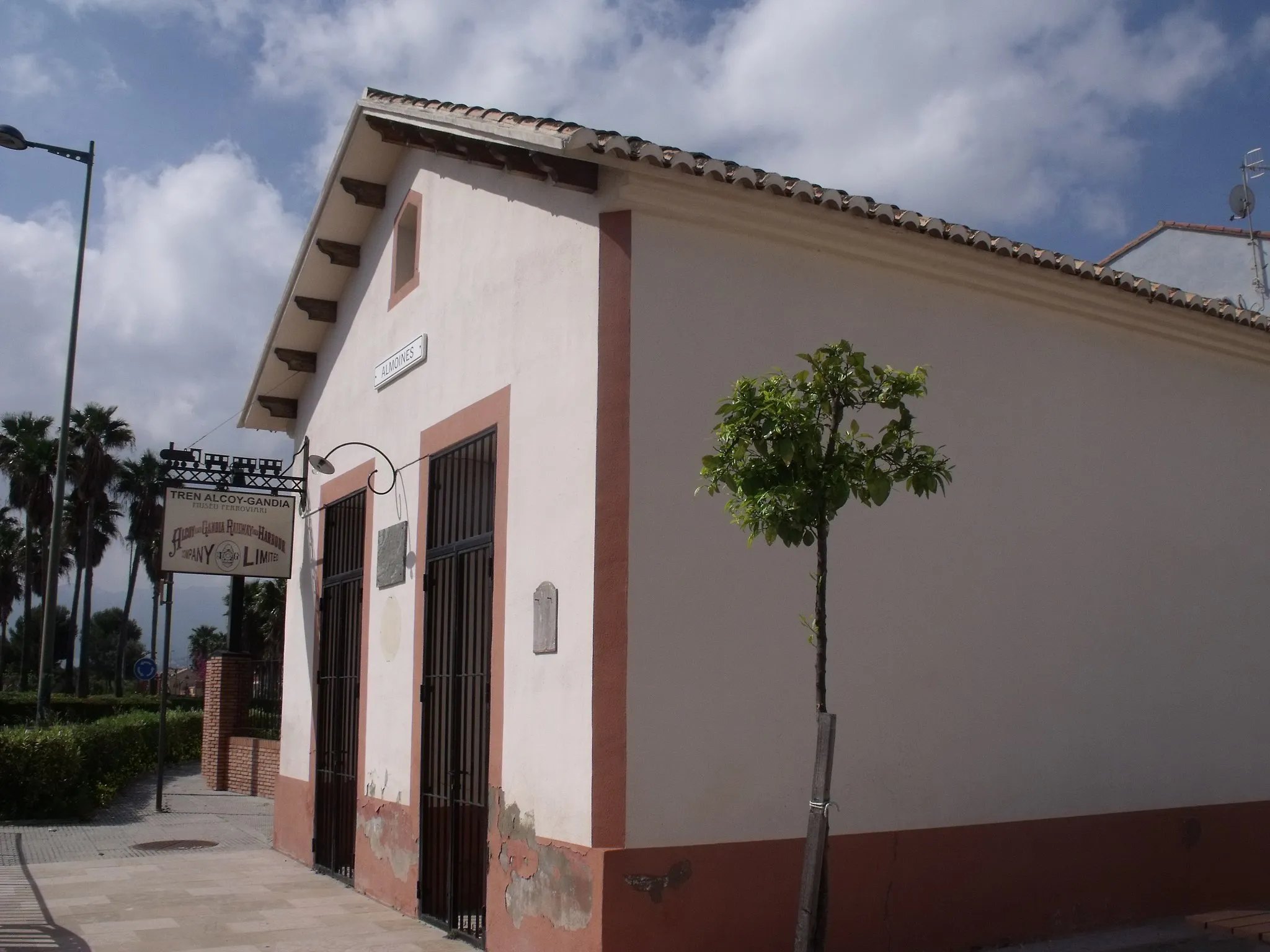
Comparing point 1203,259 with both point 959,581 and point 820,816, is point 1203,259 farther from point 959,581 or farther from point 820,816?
point 820,816

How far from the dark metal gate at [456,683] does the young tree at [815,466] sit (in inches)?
130

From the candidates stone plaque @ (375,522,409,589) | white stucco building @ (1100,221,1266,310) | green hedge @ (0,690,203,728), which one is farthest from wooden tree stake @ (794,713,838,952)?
green hedge @ (0,690,203,728)

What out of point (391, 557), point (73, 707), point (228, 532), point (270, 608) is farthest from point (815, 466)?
point (270, 608)

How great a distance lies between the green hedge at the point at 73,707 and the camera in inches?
1105

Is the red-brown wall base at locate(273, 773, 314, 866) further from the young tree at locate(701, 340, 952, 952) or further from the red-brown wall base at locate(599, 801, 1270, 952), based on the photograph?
the young tree at locate(701, 340, 952, 952)

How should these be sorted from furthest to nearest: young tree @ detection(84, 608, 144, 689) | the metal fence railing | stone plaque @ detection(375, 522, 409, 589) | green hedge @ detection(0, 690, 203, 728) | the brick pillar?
1. young tree @ detection(84, 608, 144, 689)
2. green hedge @ detection(0, 690, 203, 728)
3. the brick pillar
4. the metal fence railing
5. stone plaque @ detection(375, 522, 409, 589)

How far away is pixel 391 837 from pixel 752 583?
4119 millimetres

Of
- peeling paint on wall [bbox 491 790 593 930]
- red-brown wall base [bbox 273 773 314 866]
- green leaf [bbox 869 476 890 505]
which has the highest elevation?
green leaf [bbox 869 476 890 505]

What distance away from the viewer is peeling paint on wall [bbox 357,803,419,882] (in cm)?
930

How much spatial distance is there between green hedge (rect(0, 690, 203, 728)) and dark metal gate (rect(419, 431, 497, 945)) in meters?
18.8

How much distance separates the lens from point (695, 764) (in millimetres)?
7000

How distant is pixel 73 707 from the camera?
30438 millimetres

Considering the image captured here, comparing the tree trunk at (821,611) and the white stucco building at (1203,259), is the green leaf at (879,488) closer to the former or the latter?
the tree trunk at (821,611)

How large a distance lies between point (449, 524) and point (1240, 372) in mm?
6848
